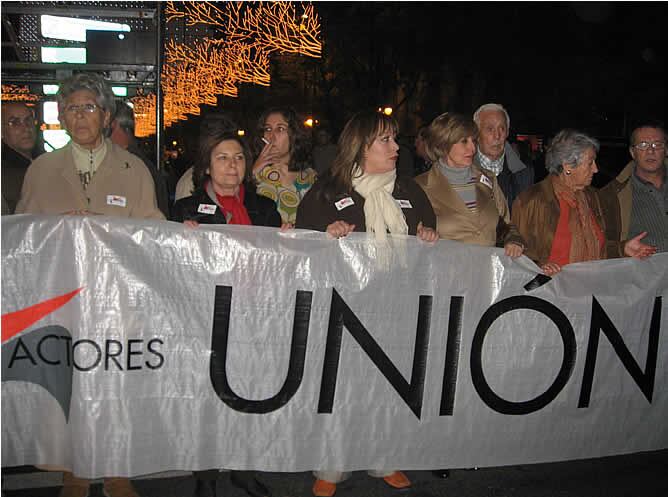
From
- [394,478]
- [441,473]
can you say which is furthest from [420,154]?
[394,478]

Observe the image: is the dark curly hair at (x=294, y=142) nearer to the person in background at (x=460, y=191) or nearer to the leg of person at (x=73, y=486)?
the person in background at (x=460, y=191)

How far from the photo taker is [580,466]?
4672 mm

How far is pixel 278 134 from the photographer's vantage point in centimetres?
508

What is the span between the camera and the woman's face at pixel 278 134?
507 cm

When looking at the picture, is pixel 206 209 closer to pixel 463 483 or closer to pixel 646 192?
pixel 463 483

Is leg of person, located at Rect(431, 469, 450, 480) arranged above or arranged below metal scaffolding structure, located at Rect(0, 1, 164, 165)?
below

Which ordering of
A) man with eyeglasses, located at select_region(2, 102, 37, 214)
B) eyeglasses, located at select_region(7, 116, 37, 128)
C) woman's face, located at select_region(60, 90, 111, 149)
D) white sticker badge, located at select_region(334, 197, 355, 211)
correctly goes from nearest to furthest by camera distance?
woman's face, located at select_region(60, 90, 111, 149), white sticker badge, located at select_region(334, 197, 355, 211), man with eyeglasses, located at select_region(2, 102, 37, 214), eyeglasses, located at select_region(7, 116, 37, 128)

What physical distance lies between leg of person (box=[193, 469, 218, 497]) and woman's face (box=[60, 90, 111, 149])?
1773mm

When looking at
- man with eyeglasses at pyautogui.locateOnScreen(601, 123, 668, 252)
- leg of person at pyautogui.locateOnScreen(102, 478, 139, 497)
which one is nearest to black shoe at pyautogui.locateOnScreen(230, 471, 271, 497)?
leg of person at pyautogui.locateOnScreen(102, 478, 139, 497)

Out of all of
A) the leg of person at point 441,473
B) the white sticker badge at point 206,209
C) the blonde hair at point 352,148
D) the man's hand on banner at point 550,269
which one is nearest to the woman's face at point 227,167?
the white sticker badge at point 206,209

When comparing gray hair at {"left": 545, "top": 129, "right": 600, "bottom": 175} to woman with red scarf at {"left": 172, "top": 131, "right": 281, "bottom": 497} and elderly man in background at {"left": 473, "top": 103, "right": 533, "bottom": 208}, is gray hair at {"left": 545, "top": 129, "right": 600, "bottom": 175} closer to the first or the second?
elderly man in background at {"left": 473, "top": 103, "right": 533, "bottom": 208}

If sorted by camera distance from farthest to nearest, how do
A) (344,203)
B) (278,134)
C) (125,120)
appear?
(125,120) < (278,134) < (344,203)

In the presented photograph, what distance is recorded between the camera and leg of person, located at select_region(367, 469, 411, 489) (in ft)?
13.7

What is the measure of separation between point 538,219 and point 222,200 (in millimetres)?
1769
